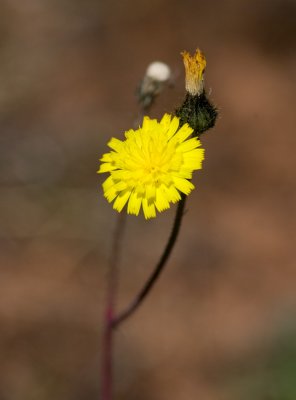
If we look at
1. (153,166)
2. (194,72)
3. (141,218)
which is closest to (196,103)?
(194,72)

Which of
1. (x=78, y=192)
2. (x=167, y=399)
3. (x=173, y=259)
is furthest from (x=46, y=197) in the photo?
(x=167, y=399)

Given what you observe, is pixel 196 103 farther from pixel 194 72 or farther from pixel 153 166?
pixel 153 166

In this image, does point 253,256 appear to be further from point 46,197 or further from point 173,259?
point 46,197

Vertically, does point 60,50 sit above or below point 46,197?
above

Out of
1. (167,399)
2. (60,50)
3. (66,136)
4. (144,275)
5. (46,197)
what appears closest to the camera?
(167,399)

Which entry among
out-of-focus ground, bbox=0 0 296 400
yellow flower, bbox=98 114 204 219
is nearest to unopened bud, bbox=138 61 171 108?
out-of-focus ground, bbox=0 0 296 400

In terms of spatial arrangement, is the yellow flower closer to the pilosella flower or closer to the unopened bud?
the pilosella flower
